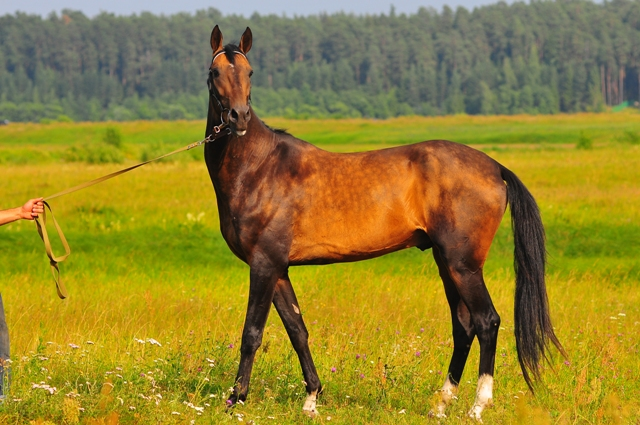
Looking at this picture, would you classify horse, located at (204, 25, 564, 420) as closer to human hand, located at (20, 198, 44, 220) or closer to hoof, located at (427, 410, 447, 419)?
hoof, located at (427, 410, 447, 419)

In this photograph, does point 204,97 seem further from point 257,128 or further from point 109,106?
point 257,128

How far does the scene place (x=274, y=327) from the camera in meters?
9.05

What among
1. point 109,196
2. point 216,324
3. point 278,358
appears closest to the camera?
point 278,358

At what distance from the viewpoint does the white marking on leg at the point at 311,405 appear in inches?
252

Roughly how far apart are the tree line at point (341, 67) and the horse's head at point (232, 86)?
5209 inches

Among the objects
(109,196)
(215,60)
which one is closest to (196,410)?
(215,60)

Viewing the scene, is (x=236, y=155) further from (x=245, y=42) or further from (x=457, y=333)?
(x=457, y=333)

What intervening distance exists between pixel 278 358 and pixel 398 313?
2393 mm

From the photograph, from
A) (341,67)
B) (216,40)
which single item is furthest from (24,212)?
(341,67)

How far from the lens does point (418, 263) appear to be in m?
14.4

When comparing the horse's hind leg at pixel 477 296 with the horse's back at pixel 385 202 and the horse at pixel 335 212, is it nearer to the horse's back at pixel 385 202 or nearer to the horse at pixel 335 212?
the horse at pixel 335 212

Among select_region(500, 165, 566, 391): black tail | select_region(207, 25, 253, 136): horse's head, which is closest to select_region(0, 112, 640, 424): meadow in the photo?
select_region(500, 165, 566, 391): black tail

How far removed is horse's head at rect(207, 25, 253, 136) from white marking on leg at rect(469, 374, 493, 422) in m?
2.53

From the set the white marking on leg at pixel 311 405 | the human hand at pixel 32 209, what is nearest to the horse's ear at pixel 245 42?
the human hand at pixel 32 209
